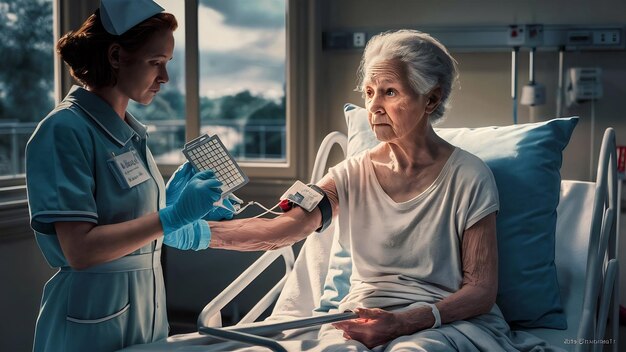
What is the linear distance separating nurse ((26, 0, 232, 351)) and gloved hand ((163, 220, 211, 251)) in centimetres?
12

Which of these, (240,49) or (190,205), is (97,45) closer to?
(190,205)

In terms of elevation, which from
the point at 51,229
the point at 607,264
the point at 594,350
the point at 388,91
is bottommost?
the point at 594,350

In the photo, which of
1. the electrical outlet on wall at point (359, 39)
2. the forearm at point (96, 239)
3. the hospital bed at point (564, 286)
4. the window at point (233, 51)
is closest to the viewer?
the forearm at point (96, 239)

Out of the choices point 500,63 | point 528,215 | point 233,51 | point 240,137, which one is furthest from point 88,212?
point 240,137

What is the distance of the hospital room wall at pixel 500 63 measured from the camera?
263cm

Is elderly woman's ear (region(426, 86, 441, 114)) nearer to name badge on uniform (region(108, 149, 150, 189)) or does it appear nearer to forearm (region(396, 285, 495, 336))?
forearm (region(396, 285, 495, 336))

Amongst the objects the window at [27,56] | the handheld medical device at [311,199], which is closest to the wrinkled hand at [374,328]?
the handheld medical device at [311,199]

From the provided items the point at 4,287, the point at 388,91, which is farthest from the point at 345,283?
the point at 4,287

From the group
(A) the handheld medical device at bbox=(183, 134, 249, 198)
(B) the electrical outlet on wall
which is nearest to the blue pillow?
(A) the handheld medical device at bbox=(183, 134, 249, 198)

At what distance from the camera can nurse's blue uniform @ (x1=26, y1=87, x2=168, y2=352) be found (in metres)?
1.31

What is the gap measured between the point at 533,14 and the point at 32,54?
7.18 feet

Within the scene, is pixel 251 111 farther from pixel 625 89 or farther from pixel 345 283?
pixel 345 283

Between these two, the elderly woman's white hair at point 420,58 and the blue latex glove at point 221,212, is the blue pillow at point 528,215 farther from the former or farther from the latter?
the blue latex glove at point 221,212

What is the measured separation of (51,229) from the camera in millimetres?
1341
